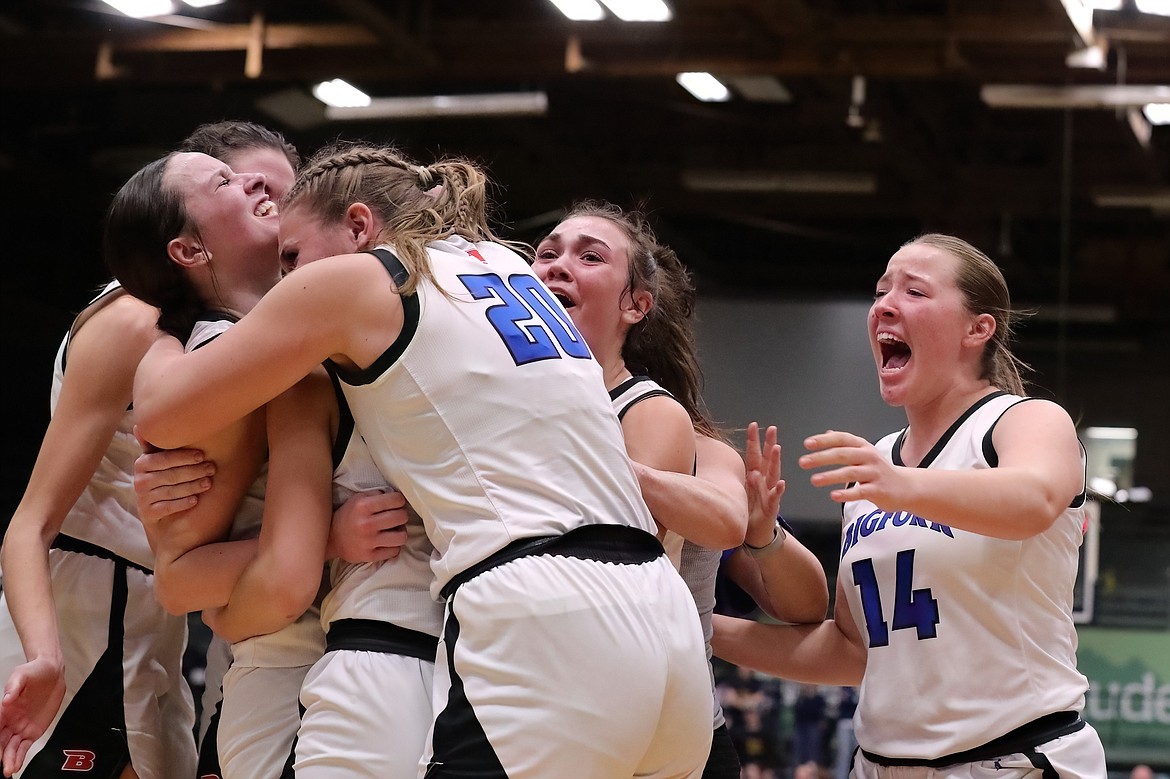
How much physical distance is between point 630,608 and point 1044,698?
951mm

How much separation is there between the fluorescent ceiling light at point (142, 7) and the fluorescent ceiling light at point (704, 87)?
3095 mm

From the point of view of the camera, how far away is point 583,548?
1774 millimetres

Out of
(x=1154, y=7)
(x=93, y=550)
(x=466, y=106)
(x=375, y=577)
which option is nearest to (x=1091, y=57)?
(x=1154, y=7)

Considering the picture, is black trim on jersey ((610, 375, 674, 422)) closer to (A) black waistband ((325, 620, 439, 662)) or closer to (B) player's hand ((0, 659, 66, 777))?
(A) black waistband ((325, 620, 439, 662))

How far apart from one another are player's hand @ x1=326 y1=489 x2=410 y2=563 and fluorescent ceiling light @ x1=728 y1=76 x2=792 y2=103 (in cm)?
611

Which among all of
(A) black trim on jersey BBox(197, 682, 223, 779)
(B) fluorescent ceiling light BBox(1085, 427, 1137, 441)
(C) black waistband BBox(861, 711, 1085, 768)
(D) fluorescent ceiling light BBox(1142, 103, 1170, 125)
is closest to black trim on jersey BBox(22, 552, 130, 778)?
(A) black trim on jersey BBox(197, 682, 223, 779)

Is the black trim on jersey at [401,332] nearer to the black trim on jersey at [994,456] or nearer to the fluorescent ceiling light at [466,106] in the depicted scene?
the black trim on jersey at [994,456]

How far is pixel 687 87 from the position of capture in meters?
7.64

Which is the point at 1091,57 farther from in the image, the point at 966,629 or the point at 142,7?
the point at 966,629

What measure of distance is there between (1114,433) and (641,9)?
356 cm

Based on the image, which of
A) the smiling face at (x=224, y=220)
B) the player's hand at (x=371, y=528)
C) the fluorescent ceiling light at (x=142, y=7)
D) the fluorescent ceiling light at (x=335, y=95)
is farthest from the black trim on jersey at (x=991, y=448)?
the fluorescent ceiling light at (x=142, y=7)

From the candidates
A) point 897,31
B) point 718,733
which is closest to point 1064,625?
point 718,733

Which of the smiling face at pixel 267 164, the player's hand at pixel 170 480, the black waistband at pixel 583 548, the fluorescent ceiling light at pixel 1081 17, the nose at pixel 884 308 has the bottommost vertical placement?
the black waistband at pixel 583 548

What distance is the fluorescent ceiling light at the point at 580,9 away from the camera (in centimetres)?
757
